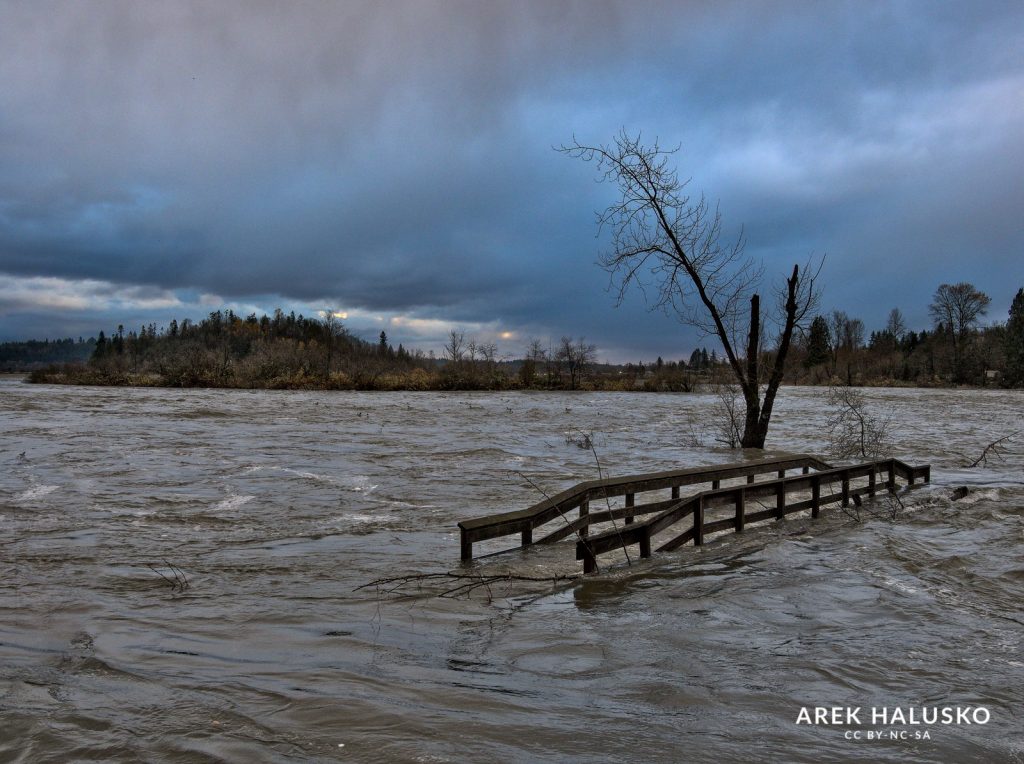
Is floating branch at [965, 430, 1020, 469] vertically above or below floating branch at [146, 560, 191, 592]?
above

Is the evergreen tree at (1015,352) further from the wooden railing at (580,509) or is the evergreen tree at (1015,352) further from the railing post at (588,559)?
the railing post at (588,559)

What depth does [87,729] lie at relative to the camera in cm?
389

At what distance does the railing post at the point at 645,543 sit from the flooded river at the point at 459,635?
22 cm

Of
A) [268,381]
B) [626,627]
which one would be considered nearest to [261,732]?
[626,627]

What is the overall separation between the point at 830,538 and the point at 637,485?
3461 mm

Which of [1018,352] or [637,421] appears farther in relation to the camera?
[1018,352]

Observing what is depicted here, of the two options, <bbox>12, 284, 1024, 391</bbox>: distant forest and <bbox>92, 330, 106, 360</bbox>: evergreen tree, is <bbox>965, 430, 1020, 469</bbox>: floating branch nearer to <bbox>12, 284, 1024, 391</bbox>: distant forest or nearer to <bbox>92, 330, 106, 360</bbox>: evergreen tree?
<bbox>12, 284, 1024, 391</bbox>: distant forest

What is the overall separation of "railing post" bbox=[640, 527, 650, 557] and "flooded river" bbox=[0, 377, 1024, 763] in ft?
0.72

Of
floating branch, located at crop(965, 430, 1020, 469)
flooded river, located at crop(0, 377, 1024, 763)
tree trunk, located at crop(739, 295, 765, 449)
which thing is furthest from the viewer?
tree trunk, located at crop(739, 295, 765, 449)

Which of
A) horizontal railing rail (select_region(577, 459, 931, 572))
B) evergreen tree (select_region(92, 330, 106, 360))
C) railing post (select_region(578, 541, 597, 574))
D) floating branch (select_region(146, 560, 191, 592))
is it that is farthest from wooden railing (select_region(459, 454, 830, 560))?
evergreen tree (select_region(92, 330, 106, 360))

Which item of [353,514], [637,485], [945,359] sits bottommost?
[353,514]

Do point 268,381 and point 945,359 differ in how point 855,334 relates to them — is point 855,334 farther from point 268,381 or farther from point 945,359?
point 268,381

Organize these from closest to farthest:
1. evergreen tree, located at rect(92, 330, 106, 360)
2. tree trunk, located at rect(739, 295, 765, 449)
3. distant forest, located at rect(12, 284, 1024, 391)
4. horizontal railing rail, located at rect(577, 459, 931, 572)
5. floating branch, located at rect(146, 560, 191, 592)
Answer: floating branch, located at rect(146, 560, 191, 592) → horizontal railing rail, located at rect(577, 459, 931, 572) → tree trunk, located at rect(739, 295, 765, 449) → distant forest, located at rect(12, 284, 1024, 391) → evergreen tree, located at rect(92, 330, 106, 360)

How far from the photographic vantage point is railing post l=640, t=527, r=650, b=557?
311 inches
